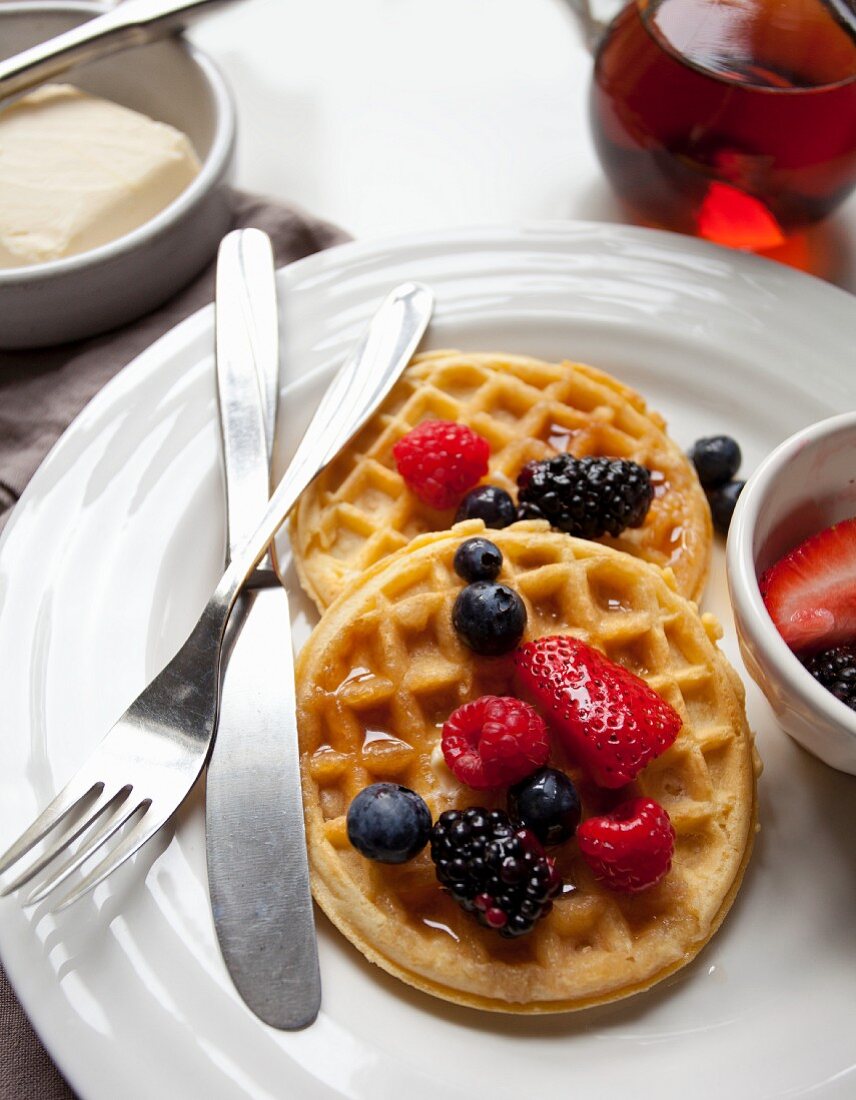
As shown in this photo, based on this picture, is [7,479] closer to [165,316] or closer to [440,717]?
[165,316]

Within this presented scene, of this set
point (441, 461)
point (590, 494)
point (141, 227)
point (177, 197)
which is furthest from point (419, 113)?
point (590, 494)

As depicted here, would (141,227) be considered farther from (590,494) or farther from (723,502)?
(723,502)

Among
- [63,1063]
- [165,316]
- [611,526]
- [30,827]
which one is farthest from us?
[165,316]

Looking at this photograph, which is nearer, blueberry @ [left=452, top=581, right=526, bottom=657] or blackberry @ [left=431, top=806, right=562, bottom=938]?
blackberry @ [left=431, top=806, right=562, bottom=938]

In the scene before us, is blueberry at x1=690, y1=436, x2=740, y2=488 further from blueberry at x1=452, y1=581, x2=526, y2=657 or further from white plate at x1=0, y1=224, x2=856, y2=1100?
blueberry at x1=452, y1=581, x2=526, y2=657

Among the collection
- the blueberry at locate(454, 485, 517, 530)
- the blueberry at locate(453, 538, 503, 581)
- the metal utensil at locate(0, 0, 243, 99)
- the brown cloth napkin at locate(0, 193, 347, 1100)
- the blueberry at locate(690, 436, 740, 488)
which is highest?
the metal utensil at locate(0, 0, 243, 99)

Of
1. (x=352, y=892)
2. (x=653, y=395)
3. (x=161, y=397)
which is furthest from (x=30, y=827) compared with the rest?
(x=653, y=395)

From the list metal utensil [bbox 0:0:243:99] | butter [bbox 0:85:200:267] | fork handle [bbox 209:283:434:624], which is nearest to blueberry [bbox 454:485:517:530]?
fork handle [bbox 209:283:434:624]
